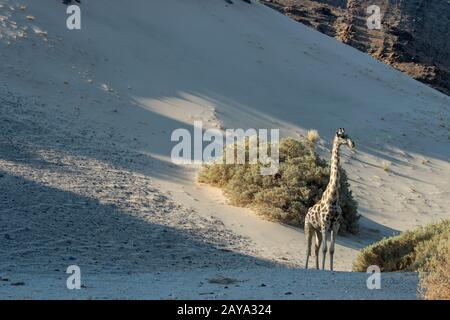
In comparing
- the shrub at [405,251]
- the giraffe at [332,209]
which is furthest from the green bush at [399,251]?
the giraffe at [332,209]

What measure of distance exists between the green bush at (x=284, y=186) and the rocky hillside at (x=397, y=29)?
31373mm

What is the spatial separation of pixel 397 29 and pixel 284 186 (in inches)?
1654

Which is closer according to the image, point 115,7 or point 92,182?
point 92,182

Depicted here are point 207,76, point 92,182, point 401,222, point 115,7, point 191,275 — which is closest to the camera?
point 191,275

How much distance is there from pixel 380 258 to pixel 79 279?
17.3 ft

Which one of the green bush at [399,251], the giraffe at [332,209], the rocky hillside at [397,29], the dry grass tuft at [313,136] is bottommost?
the green bush at [399,251]

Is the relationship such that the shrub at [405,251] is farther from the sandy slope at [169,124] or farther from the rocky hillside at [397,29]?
the rocky hillside at [397,29]

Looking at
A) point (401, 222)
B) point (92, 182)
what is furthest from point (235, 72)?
point (92, 182)

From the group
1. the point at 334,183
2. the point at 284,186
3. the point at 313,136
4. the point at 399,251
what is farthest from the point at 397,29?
the point at 334,183

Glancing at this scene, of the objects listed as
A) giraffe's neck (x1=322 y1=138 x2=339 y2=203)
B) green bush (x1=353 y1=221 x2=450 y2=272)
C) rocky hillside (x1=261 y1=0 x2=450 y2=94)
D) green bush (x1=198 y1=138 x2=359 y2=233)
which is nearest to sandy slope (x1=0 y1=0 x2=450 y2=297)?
green bush (x1=198 y1=138 x2=359 y2=233)

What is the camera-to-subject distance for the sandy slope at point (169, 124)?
11844mm

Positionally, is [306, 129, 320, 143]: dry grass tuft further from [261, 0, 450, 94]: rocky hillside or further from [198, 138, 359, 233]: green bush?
[261, 0, 450, 94]: rocky hillside
